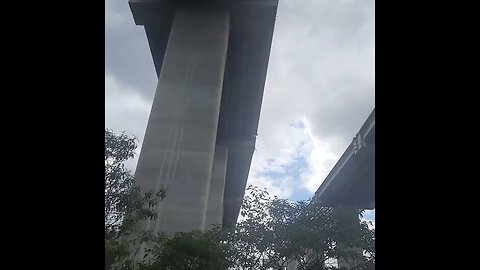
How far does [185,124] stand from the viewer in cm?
1545

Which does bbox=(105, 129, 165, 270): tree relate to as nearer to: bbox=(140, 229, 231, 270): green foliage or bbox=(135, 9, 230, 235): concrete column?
bbox=(140, 229, 231, 270): green foliage

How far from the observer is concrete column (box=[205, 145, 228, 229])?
2945 cm

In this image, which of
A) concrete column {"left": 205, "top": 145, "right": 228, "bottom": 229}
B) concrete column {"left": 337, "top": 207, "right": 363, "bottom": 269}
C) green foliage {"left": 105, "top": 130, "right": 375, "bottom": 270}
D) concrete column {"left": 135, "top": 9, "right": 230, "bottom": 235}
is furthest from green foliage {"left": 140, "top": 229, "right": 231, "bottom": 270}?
concrete column {"left": 205, "top": 145, "right": 228, "bottom": 229}

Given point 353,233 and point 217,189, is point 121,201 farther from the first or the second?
point 217,189

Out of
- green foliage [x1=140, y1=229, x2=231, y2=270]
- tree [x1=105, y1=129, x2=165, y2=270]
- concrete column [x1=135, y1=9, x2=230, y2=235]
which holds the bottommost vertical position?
green foliage [x1=140, y1=229, x2=231, y2=270]

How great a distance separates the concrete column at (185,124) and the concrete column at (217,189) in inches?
538

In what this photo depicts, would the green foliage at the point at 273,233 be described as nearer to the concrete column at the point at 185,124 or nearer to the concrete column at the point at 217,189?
the concrete column at the point at 185,124

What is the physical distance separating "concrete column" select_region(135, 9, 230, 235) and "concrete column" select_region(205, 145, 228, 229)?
13655 mm

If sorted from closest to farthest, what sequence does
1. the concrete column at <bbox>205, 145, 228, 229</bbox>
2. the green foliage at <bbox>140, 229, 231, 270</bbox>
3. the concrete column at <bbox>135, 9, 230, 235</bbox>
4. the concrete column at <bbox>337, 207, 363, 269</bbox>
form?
the green foliage at <bbox>140, 229, 231, 270</bbox>
the concrete column at <bbox>135, 9, 230, 235</bbox>
the concrete column at <bbox>337, 207, 363, 269</bbox>
the concrete column at <bbox>205, 145, 228, 229</bbox>

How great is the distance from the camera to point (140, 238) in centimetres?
942
